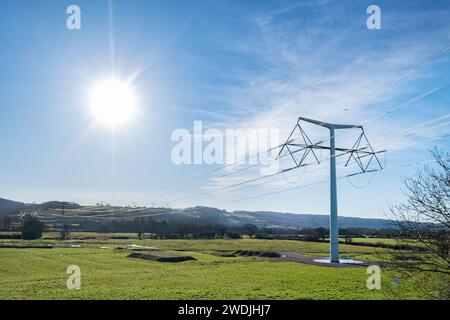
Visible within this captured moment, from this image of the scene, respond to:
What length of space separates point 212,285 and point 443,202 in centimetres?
2109

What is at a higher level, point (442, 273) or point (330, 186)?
point (330, 186)

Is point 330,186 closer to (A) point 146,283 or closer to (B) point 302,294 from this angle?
(B) point 302,294

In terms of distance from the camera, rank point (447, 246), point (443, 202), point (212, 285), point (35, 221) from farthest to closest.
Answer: point (35, 221) < point (212, 285) < point (443, 202) < point (447, 246)

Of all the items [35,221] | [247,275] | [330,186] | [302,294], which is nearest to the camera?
[302,294]

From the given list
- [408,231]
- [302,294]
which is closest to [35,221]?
[302,294]

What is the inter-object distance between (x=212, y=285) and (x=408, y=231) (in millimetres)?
18507

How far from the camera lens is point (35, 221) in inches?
5541

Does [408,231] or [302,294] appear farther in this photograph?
[302,294]

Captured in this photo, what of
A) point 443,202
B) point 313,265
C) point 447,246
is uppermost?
point 443,202
